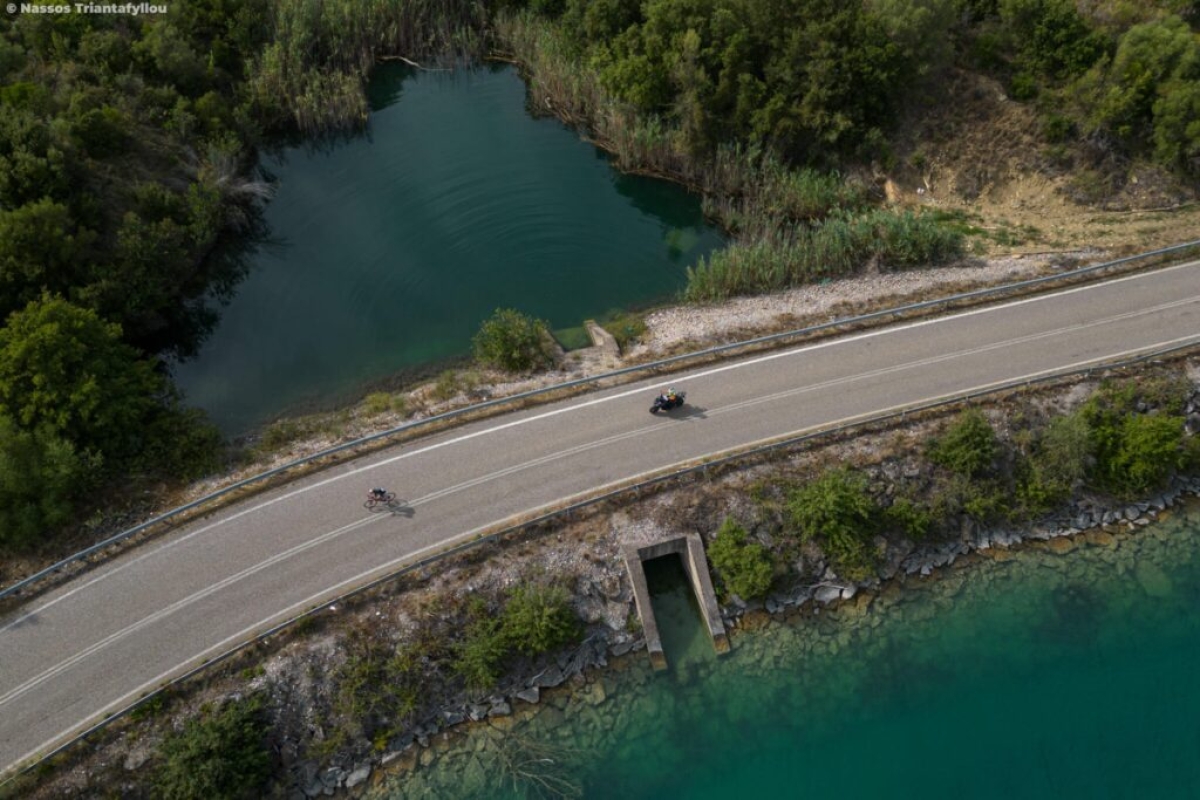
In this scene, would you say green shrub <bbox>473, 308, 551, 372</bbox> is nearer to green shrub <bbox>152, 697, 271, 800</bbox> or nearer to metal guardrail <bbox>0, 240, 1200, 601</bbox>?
metal guardrail <bbox>0, 240, 1200, 601</bbox>

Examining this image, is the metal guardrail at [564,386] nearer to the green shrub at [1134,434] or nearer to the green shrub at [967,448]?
the green shrub at [1134,434]

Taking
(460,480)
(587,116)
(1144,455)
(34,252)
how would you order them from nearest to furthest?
(460,480) < (1144,455) < (34,252) < (587,116)

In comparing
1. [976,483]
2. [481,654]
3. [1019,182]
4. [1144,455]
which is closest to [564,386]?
[481,654]

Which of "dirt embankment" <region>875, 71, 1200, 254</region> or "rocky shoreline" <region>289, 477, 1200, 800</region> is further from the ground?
"dirt embankment" <region>875, 71, 1200, 254</region>

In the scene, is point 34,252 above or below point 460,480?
above

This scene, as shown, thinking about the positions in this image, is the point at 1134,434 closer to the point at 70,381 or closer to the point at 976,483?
the point at 976,483

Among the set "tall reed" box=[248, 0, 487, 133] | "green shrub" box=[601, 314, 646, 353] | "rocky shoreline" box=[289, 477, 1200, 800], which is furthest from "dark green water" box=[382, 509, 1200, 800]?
"tall reed" box=[248, 0, 487, 133]
